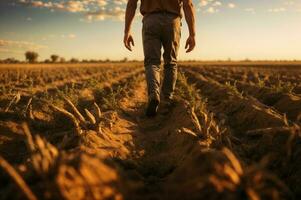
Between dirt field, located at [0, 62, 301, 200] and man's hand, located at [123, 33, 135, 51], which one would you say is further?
man's hand, located at [123, 33, 135, 51]

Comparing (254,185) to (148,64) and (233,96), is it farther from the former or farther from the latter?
(233,96)

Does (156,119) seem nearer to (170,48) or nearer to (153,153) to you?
(170,48)

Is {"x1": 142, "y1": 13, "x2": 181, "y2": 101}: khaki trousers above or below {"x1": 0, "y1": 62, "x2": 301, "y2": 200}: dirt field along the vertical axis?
above

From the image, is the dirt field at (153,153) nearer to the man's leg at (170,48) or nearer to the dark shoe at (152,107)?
the dark shoe at (152,107)

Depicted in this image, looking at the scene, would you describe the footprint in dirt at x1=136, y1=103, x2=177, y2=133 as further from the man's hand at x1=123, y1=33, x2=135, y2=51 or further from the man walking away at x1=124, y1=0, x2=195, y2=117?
the man's hand at x1=123, y1=33, x2=135, y2=51

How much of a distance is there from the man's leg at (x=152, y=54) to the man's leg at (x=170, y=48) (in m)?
0.12

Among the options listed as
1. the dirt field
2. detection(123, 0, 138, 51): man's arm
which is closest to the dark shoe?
the dirt field

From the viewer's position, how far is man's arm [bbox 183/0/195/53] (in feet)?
15.8

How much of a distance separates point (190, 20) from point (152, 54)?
74 centimetres

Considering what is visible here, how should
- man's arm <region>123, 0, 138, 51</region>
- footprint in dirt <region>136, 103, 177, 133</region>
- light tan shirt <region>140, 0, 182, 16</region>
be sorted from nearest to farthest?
footprint in dirt <region>136, 103, 177, 133</region> < light tan shirt <region>140, 0, 182, 16</region> < man's arm <region>123, 0, 138, 51</region>

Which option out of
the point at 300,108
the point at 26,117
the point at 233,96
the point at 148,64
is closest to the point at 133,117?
the point at 148,64

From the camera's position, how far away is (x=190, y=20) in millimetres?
4855

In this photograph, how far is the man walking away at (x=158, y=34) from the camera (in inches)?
181

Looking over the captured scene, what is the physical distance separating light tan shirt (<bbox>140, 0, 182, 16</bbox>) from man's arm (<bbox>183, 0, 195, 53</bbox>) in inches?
3.8
